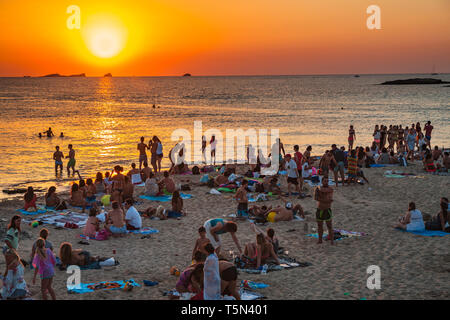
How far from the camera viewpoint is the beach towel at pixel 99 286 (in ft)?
26.8

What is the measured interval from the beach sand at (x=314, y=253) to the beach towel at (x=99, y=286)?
0.50 feet

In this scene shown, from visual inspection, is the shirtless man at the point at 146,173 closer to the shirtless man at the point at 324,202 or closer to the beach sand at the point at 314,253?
the beach sand at the point at 314,253

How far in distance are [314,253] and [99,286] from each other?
4.87 m

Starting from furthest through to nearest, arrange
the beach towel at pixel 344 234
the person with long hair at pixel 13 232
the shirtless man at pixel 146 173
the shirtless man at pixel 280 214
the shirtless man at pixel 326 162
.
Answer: the shirtless man at pixel 146 173, the shirtless man at pixel 326 162, the shirtless man at pixel 280 214, the beach towel at pixel 344 234, the person with long hair at pixel 13 232

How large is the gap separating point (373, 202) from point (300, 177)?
2.63 m

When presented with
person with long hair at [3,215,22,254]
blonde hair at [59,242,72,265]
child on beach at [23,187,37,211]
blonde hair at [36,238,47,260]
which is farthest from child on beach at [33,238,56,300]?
child on beach at [23,187,37,211]

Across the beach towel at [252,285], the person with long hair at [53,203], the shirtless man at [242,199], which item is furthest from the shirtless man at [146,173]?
the beach towel at [252,285]

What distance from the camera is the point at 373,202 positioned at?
15.0 metres

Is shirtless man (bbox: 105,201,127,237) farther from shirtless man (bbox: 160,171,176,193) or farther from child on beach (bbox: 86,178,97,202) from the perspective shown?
shirtless man (bbox: 160,171,176,193)

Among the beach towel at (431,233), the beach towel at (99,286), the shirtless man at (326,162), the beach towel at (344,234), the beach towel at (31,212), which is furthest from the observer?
the shirtless man at (326,162)

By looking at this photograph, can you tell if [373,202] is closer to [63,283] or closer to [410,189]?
[410,189]

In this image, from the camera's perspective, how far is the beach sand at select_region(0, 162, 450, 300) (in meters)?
8.24

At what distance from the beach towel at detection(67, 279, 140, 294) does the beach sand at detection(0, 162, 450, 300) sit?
0.15 meters

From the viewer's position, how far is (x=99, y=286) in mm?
8344
